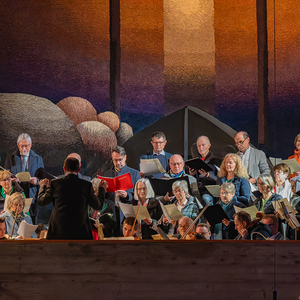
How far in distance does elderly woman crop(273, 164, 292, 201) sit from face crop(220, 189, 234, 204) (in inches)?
22.9

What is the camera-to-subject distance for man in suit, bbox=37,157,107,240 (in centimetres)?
309

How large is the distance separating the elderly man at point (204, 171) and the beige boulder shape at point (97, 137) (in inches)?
48.1

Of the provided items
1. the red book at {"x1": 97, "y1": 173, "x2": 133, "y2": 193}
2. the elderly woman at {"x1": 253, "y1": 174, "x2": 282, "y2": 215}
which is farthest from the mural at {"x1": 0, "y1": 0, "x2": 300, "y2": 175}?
the red book at {"x1": 97, "y1": 173, "x2": 133, "y2": 193}

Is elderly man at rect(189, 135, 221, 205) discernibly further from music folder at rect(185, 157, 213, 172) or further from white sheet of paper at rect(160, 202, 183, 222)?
white sheet of paper at rect(160, 202, 183, 222)

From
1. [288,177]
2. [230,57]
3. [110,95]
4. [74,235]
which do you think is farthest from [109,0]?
[74,235]

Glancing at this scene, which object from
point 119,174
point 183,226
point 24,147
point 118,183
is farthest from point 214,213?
point 24,147

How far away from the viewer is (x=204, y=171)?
547cm

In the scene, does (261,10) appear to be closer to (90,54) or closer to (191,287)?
(90,54)

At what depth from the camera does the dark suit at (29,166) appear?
18.9 feet

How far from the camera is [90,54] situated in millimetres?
6371

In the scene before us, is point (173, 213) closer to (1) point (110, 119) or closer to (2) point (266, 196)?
(2) point (266, 196)

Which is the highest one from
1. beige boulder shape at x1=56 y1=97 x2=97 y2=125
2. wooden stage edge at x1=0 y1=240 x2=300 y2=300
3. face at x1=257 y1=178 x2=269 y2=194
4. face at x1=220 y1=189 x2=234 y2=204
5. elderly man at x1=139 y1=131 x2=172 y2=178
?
beige boulder shape at x1=56 y1=97 x2=97 y2=125

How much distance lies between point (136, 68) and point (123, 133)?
3.22ft

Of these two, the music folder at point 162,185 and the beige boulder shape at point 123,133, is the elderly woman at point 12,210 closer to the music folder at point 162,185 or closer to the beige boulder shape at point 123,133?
the music folder at point 162,185
